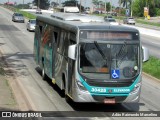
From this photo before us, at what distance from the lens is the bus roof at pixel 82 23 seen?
1330 cm

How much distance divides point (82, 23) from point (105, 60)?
6.38 ft

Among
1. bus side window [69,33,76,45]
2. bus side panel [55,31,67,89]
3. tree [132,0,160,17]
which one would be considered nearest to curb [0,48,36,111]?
bus side panel [55,31,67,89]

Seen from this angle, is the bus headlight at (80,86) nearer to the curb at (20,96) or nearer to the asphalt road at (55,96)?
the asphalt road at (55,96)

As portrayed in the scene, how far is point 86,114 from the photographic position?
12977 millimetres

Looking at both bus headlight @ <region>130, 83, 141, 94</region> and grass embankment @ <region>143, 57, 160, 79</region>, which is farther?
grass embankment @ <region>143, 57, 160, 79</region>

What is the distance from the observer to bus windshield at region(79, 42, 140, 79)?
509 inches

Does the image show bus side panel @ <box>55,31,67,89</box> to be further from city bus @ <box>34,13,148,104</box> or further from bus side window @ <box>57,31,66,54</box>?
city bus @ <box>34,13,148,104</box>

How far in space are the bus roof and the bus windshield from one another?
56cm

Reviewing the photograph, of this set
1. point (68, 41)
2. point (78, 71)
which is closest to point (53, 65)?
point (68, 41)

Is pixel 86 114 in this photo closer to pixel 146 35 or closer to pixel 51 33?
pixel 51 33

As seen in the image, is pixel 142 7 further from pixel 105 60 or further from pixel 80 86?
pixel 80 86

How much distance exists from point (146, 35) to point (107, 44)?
44.1 m

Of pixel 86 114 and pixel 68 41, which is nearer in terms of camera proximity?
pixel 86 114

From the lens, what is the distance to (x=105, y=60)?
13.0 metres
